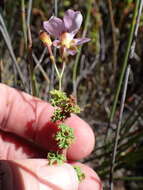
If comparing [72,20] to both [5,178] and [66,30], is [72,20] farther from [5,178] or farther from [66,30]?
[5,178]

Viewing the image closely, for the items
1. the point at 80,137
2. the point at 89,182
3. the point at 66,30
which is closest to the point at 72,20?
the point at 66,30

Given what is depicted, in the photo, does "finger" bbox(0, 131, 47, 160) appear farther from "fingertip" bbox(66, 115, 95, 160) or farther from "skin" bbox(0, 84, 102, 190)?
"fingertip" bbox(66, 115, 95, 160)

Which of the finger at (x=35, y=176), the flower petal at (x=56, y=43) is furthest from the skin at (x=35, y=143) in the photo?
the flower petal at (x=56, y=43)

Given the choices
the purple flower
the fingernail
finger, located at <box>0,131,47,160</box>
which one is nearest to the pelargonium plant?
the purple flower

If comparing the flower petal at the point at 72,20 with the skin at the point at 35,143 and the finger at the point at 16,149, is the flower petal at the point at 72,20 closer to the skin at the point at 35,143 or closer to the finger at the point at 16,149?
the skin at the point at 35,143

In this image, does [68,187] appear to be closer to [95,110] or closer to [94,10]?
[95,110]
